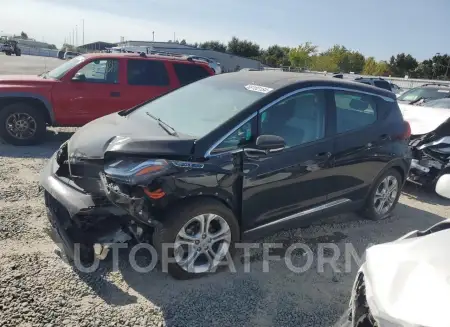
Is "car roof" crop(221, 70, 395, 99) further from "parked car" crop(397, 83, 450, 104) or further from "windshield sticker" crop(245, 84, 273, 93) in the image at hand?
"parked car" crop(397, 83, 450, 104)

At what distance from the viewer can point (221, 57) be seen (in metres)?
53.5

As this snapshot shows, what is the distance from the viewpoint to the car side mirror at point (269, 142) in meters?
3.35

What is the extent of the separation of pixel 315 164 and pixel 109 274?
2.18 meters

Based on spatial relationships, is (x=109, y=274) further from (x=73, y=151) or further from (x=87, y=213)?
(x=73, y=151)

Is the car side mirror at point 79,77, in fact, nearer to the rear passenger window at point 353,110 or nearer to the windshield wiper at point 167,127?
the windshield wiper at point 167,127

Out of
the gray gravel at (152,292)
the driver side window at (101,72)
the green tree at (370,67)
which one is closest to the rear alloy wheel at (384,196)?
the gray gravel at (152,292)

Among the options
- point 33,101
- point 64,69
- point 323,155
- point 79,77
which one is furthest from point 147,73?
point 323,155

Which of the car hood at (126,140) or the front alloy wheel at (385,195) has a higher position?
the car hood at (126,140)

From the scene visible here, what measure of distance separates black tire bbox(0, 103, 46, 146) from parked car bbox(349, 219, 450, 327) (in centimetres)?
668

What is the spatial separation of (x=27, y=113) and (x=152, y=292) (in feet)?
17.5

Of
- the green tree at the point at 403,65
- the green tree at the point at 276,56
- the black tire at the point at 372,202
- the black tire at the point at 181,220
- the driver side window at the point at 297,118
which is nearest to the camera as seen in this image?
the black tire at the point at 181,220

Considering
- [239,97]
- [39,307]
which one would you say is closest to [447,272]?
[239,97]

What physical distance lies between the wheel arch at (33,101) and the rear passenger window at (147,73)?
63.7 inches

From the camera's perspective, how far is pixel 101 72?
778 centimetres
